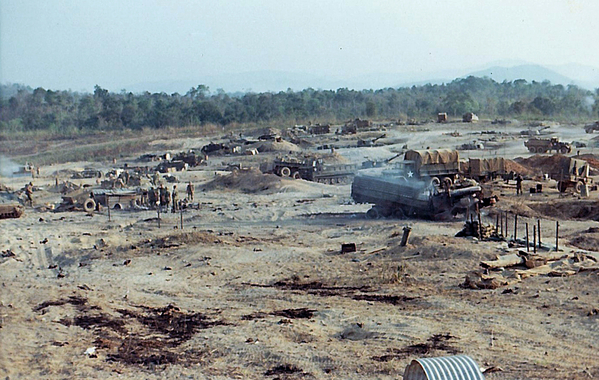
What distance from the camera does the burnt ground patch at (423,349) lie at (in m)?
11.1

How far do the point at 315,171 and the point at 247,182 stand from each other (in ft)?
11.4

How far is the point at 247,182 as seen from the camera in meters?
35.7

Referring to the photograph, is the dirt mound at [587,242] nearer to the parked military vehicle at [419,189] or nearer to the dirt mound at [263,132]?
the parked military vehicle at [419,189]

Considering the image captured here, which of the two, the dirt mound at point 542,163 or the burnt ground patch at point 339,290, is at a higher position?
the dirt mound at point 542,163

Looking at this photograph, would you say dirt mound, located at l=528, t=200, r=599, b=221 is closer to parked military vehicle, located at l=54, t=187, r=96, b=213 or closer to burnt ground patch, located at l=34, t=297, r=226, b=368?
burnt ground patch, located at l=34, t=297, r=226, b=368

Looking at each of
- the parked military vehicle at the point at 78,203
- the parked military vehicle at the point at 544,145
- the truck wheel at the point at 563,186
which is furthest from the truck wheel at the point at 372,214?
the parked military vehicle at the point at 544,145

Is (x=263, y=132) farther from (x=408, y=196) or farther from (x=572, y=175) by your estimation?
(x=408, y=196)

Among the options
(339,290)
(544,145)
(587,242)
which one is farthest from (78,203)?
(544,145)

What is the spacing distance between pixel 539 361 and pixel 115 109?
7876cm

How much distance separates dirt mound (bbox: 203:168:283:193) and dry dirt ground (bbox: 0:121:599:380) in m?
8.28

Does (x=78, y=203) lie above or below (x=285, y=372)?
below

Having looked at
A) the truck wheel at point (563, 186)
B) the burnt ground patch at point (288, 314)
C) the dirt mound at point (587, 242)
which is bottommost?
the burnt ground patch at point (288, 314)

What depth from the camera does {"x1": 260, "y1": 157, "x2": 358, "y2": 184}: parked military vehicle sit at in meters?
36.7

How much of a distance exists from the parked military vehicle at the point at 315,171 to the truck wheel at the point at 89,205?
10631 mm
